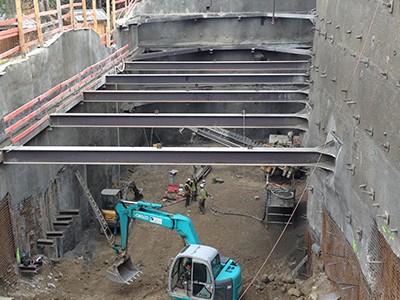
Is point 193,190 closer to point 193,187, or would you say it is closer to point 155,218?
point 193,187

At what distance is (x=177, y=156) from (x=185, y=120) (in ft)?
8.69

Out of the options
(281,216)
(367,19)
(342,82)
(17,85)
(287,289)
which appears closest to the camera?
(367,19)

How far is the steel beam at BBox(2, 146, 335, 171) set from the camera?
1077cm

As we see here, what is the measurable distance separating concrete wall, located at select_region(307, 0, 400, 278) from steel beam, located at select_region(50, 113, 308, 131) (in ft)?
4.13

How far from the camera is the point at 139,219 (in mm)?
12383

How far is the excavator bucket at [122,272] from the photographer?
1239 centimetres

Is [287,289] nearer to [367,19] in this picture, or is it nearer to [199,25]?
[367,19]

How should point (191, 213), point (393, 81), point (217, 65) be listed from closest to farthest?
1. point (393, 81)
2. point (191, 213)
3. point (217, 65)

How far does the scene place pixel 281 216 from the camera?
55.0 feet

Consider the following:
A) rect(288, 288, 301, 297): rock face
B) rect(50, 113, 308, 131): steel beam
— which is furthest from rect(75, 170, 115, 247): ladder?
rect(288, 288, 301, 297): rock face

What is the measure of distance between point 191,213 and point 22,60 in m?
7.91

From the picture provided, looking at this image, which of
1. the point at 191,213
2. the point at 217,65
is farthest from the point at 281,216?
the point at 217,65

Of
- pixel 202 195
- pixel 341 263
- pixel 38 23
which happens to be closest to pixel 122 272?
pixel 341 263

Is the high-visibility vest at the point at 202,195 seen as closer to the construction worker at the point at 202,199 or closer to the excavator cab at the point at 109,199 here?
the construction worker at the point at 202,199
